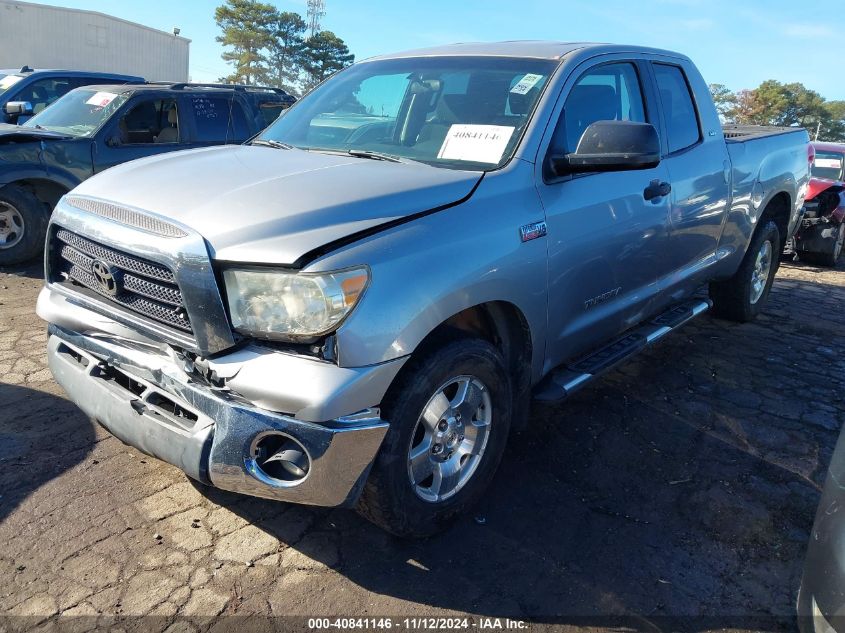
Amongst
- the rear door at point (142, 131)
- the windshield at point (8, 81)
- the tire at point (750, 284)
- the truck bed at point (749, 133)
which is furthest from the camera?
the windshield at point (8, 81)

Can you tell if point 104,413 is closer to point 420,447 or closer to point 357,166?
point 420,447

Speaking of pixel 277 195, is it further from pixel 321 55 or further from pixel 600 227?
pixel 321 55

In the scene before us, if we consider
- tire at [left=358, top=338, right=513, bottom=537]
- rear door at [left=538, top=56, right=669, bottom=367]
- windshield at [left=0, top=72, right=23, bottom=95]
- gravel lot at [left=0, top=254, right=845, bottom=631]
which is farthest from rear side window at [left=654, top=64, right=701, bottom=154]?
windshield at [left=0, top=72, right=23, bottom=95]

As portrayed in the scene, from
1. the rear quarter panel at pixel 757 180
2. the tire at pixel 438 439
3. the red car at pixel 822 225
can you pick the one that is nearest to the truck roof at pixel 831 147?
the red car at pixel 822 225

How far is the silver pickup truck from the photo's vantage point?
6.97 feet

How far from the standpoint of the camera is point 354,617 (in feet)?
7.53

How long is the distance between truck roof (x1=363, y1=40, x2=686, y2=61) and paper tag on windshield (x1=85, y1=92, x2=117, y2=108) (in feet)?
14.5

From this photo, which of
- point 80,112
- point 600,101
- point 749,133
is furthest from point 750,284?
point 80,112

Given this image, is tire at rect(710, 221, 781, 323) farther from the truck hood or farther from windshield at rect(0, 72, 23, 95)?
windshield at rect(0, 72, 23, 95)

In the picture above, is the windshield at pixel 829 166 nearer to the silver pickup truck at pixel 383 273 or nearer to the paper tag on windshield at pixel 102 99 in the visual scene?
the silver pickup truck at pixel 383 273

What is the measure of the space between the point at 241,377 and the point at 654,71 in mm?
3227

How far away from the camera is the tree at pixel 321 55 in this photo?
48656 mm

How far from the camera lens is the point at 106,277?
2.48 m

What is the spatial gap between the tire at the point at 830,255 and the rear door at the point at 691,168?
5420mm
